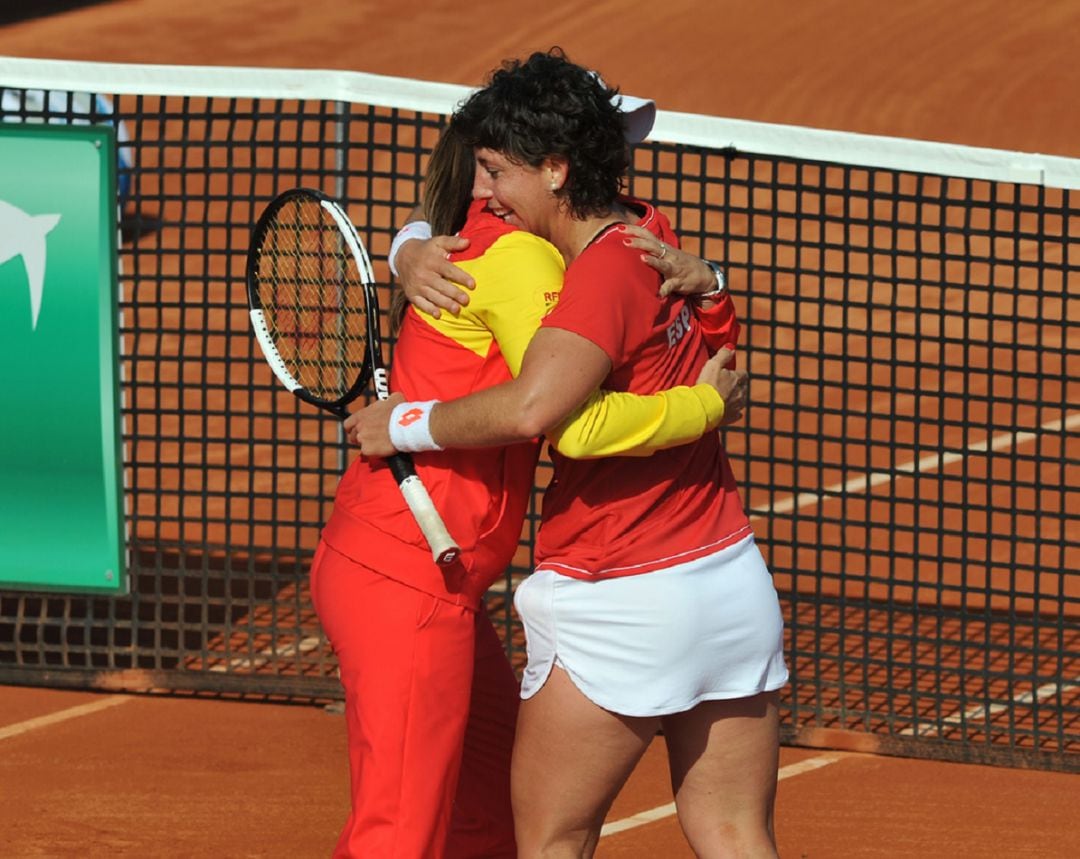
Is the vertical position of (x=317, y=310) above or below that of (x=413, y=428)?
below

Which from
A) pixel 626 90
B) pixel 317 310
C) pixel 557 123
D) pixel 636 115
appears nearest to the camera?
pixel 557 123

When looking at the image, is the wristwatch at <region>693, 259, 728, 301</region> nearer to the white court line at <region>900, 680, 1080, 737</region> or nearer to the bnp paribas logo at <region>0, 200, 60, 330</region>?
the white court line at <region>900, 680, 1080, 737</region>

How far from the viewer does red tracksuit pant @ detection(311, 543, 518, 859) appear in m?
3.69

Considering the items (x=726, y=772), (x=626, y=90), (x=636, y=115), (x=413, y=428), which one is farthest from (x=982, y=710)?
(x=626, y=90)

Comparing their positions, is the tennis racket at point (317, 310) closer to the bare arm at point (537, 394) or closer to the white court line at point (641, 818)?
the bare arm at point (537, 394)

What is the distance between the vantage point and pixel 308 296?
17.1 ft

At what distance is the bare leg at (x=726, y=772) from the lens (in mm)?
3688

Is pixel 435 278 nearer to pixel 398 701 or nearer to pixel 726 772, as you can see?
pixel 398 701

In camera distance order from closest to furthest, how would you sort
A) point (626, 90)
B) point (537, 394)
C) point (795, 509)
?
point (537, 394), point (795, 509), point (626, 90)

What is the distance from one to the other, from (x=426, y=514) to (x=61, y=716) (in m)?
3.51

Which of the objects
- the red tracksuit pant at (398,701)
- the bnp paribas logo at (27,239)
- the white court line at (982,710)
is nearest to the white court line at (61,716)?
the bnp paribas logo at (27,239)

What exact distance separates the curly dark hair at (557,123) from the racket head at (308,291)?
24.4 inches

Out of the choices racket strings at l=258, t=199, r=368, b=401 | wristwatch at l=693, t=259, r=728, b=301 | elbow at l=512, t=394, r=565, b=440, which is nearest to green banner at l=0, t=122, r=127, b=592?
racket strings at l=258, t=199, r=368, b=401

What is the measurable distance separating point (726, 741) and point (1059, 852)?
2.30m
